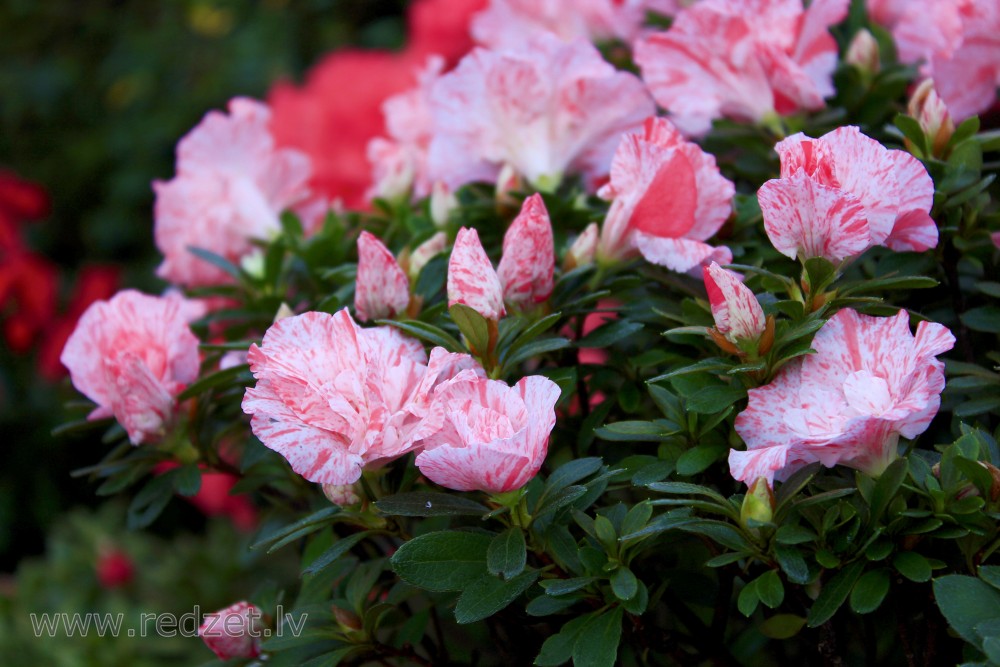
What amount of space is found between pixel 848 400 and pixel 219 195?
32.5 inches

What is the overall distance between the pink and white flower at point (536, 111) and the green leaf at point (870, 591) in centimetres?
51

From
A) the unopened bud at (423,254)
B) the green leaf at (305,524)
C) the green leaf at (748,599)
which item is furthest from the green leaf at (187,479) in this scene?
the green leaf at (748,599)

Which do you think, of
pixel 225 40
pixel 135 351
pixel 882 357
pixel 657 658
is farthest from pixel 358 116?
pixel 882 357

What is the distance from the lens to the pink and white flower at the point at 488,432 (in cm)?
67

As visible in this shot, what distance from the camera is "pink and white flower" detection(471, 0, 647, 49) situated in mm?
1349

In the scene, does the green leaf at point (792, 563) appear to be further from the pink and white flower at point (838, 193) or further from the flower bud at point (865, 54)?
the flower bud at point (865, 54)

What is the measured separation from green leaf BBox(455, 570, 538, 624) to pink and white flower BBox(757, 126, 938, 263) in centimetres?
30

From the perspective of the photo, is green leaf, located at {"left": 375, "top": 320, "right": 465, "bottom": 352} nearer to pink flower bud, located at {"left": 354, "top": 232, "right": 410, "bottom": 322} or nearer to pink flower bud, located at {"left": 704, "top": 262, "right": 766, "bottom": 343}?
pink flower bud, located at {"left": 354, "top": 232, "right": 410, "bottom": 322}

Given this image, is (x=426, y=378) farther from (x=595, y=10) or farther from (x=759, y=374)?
(x=595, y=10)

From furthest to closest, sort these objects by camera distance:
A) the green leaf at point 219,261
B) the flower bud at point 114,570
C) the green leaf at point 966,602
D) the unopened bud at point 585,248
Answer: the flower bud at point 114,570 < the green leaf at point 219,261 < the unopened bud at point 585,248 < the green leaf at point 966,602

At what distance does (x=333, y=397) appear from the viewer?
27.8 inches

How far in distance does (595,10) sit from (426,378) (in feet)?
2.62

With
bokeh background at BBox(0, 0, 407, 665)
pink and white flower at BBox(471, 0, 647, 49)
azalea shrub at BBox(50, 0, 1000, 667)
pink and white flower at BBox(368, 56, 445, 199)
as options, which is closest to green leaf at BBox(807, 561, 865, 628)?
azalea shrub at BBox(50, 0, 1000, 667)

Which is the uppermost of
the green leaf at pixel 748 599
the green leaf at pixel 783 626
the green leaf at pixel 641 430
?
the green leaf at pixel 641 430
